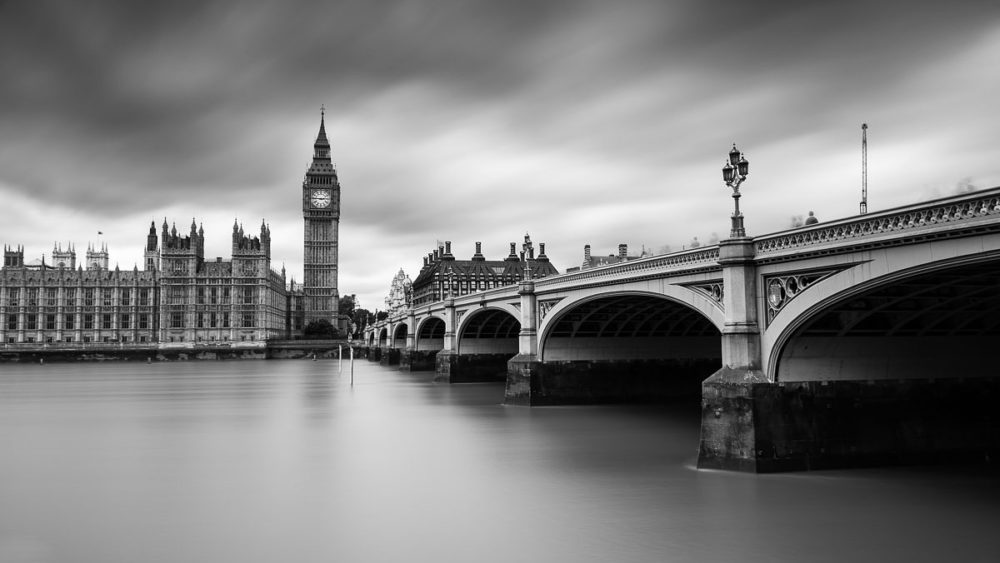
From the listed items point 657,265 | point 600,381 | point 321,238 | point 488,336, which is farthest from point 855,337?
point 321,238

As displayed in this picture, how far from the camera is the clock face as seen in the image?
169 metres

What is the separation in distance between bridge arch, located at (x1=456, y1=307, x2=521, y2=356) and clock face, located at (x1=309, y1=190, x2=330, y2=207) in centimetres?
11758

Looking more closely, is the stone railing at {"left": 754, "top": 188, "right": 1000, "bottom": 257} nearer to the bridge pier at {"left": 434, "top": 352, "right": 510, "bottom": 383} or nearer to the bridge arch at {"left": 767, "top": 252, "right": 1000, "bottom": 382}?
the bridge arch at {"left": 767, "top": 252, "right": 1000, "bottom": 382}

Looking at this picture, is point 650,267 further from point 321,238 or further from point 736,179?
point 321,238

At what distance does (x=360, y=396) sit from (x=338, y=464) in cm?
2543

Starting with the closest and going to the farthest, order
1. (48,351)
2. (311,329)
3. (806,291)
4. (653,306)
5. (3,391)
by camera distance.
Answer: (806,291)
(653,306)
(3,391)
(48,351)
(311,329)

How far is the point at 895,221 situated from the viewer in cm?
1516

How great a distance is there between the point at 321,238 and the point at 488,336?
116 metres

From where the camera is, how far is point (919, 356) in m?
19.8

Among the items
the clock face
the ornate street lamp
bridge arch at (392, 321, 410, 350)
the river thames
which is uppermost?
the clock face

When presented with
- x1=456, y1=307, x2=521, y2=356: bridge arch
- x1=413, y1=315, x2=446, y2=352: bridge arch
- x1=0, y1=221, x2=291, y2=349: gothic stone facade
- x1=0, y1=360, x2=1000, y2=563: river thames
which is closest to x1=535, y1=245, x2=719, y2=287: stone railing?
x1=0, y1=360, x2=1000, y2=563: river thames

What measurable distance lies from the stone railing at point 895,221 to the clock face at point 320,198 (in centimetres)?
15721

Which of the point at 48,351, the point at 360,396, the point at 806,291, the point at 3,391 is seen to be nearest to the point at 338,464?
the point at 806,291

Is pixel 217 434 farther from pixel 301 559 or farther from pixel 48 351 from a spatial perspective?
pixel 48 351
